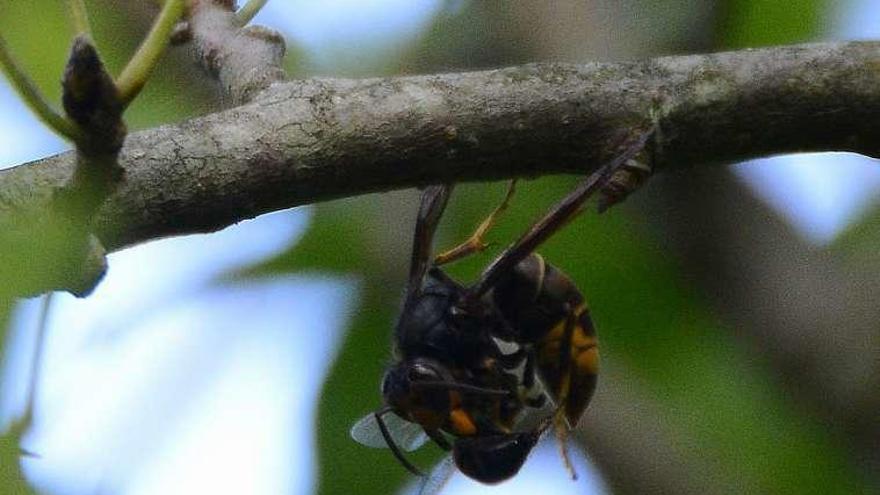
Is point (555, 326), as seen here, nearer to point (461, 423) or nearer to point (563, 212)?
point (461, 423)

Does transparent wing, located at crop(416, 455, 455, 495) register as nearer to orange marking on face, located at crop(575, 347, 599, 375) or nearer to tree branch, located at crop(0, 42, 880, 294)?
orange marking on face, located at crop(575, 347, 599, 375)

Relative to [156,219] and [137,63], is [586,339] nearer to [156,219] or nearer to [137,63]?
[156,219]

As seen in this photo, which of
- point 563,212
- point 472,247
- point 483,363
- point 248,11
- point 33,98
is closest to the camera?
point 33,98

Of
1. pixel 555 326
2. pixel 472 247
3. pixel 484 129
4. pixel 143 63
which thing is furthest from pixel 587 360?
pixel 143 63

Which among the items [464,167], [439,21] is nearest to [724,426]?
[439,21]

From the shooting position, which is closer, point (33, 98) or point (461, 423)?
point (33, 98)
